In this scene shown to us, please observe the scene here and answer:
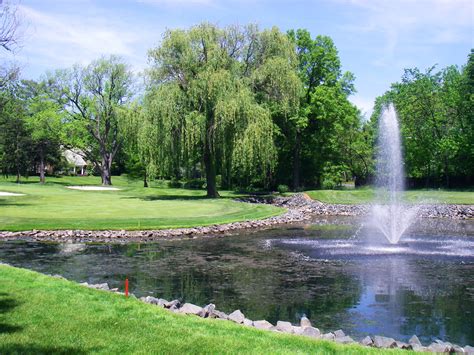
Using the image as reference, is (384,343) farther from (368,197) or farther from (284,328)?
(368,197)

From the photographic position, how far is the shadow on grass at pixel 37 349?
7.03m

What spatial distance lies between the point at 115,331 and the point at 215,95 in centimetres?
3221

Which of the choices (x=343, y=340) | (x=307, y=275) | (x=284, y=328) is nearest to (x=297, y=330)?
(x=284, y=328)

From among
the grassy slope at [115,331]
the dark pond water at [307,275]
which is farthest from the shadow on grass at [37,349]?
the dark pond water at [307,275]

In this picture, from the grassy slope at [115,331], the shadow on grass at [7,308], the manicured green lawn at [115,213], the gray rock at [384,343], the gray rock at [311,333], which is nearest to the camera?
the grassy slope at [115,331]

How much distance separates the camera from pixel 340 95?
53.2 m

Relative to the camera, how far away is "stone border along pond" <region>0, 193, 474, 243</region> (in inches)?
947

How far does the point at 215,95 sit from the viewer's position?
39125 mm

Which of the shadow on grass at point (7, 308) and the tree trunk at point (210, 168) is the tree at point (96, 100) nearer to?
the tree trunk at point (210, 168)

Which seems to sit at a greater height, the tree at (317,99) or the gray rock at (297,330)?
the tree at (317,99)

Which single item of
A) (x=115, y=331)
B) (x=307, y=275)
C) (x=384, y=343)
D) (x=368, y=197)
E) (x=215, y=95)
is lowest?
(x=307, y=275)

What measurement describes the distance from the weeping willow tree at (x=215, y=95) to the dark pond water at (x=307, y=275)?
14799 millimetres

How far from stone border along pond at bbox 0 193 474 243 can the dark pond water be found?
1738 millimetres

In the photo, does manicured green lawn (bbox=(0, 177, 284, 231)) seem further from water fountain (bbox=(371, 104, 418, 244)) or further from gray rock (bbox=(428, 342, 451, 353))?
gray rock (bbox=(428, 342, 451, 353))
